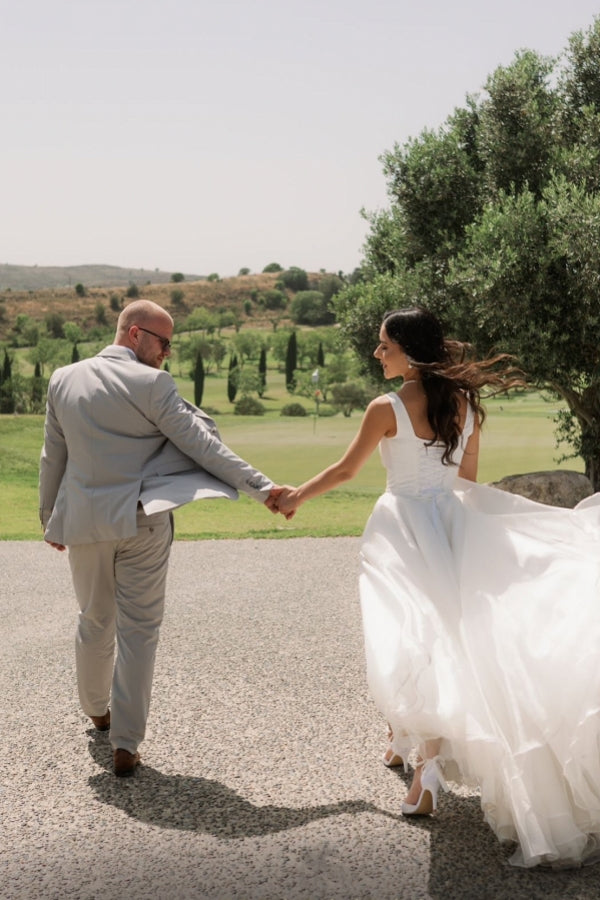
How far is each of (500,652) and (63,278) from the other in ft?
186

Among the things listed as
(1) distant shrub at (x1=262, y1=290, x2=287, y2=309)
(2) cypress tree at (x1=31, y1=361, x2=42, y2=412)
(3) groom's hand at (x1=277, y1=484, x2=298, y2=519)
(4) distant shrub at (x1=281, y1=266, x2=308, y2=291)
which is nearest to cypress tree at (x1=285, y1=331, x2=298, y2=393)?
(2) cypress tree at (x1=31, y1=361, x2=42, y2=412)

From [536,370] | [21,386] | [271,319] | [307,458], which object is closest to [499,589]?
[536,370]

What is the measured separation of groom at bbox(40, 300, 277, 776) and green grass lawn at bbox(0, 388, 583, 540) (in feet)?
27.8

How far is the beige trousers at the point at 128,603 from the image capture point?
13.8ft

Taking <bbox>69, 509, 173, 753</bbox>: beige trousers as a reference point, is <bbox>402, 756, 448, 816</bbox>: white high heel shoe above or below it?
below

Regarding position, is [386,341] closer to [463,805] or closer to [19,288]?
[463,805]

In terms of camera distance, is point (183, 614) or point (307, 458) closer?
point (183, 614)

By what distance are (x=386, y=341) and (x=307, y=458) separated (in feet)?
59.8

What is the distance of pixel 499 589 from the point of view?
3.64m

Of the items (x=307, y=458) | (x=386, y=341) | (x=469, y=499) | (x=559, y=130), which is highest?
(x=559, y=130)

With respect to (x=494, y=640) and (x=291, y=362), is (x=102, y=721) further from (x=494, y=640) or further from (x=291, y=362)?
(x=291, y=362)

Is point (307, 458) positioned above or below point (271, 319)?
below

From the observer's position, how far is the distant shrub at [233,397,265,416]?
26820 millimetres

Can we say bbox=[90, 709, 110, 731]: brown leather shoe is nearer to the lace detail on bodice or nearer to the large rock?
the lace detail on bodice
